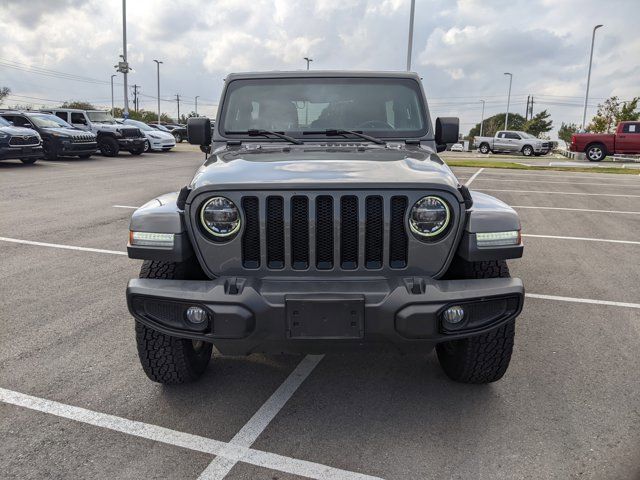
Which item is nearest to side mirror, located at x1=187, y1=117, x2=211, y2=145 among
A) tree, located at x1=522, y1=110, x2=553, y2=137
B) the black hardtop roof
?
the black hardtop roof

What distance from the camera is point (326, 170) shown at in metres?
2.90

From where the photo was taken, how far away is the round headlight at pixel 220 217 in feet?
9.13

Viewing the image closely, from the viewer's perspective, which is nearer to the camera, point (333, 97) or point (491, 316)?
point (491, 316)

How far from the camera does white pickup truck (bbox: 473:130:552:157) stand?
3427 cm

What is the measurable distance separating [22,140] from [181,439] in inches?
636

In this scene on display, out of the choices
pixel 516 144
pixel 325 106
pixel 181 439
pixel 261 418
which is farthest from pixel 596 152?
pixel 181 439

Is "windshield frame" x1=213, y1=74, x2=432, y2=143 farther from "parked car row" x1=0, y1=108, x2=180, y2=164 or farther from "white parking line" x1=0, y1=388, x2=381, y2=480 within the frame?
"parked car row" x1=0, y1=108, x2=180, y2=164

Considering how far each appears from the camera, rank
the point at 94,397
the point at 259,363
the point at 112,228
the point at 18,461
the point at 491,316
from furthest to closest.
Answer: the point at 112,228 < the point at 259,363 < the point at 94,397 < the point at 491,316 < the point at 18,461

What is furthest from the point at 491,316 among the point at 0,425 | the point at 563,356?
the point at 0,425

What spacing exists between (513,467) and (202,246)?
183 cm

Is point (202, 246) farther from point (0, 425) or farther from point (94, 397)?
point (0, 425)

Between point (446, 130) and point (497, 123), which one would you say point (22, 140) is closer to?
point (446, 130)

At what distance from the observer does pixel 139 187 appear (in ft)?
42.3

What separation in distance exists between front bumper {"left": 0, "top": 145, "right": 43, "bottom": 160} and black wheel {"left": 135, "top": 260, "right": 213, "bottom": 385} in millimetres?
15269
